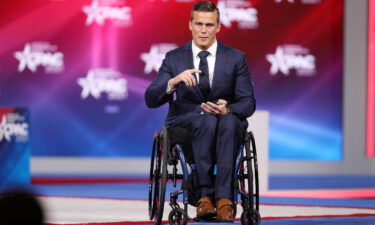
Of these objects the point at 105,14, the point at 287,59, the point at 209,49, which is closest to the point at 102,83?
the point at 105,14

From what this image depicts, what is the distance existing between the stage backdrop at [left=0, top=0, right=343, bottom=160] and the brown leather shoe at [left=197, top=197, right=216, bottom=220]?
205 inches

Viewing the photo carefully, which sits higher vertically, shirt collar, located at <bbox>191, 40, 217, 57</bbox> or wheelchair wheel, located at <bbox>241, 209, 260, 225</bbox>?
shirt collar, located at <bbox>191, 40, 217, 57</bbox>

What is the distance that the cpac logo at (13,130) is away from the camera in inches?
261

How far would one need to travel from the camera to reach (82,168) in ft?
27.2

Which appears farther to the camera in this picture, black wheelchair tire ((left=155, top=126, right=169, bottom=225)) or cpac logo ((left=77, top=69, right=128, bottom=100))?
cpac logo ((left=77, top=69, right=128, bottom=100))

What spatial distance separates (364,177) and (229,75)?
5.48 metres

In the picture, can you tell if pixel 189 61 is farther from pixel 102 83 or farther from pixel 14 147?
pixel 102 83

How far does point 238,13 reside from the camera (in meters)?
8.26

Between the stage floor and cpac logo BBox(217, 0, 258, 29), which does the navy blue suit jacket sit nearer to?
the stage floor

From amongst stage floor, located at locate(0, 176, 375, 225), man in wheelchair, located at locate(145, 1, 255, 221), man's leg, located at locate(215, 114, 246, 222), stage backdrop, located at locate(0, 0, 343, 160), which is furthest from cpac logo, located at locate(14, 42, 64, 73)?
man's leg, located at locate(215, 114, 246, 222)

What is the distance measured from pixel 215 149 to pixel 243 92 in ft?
1.02

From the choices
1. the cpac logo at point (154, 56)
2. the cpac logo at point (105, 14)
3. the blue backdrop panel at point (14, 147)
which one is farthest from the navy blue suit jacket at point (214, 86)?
the cpac logo at point (105, 14)

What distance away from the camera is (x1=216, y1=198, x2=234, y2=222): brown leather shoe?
2.98 meters

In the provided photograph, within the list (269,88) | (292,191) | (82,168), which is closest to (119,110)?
(82,168)
